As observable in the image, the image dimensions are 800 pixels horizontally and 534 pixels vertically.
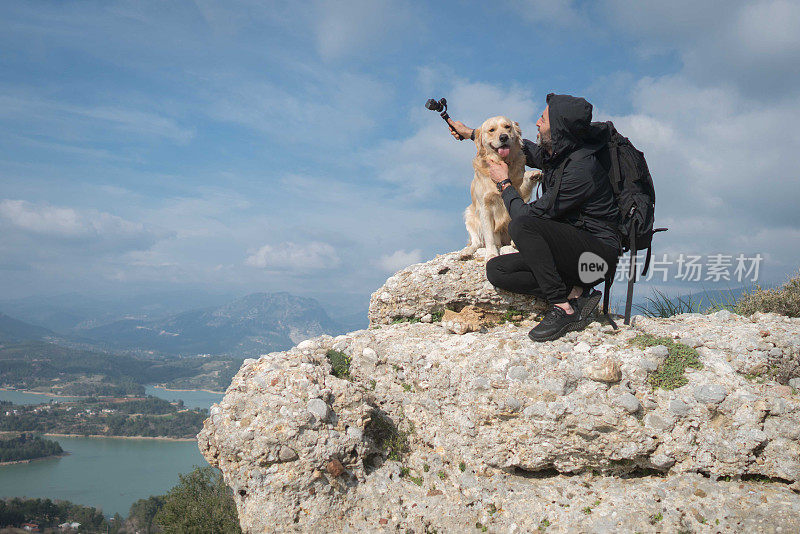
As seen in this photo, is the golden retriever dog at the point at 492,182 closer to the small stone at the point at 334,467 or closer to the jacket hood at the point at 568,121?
the jacket hood at the point at 568,121

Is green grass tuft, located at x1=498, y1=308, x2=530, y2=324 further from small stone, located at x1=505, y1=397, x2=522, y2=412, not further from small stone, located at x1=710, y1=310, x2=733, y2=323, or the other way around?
small stone, located at x1=710, y1=310, x2=733, y2=323

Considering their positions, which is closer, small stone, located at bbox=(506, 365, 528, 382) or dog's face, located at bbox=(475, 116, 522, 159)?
small stone, located at bbox=(506, 365, 528, 382)

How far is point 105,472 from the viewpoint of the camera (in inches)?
3861

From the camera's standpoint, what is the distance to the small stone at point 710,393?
4.85 m

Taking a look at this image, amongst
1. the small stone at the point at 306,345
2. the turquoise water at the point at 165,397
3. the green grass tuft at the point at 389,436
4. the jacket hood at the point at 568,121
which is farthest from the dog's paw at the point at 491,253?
the turquoise water at the point at 165,397

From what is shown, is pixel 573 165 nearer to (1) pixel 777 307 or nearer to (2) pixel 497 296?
(2) pixel 497 296

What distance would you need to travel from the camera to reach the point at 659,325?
6.27m

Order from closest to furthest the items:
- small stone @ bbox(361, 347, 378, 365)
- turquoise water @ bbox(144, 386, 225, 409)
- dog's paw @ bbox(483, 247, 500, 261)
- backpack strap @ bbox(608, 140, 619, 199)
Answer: backpack strap @ bbox(608, 140, 619, 199) → small stone @ bbox(361, 347, 378, 365) → dog's paw @ bbox(483, 247, 500, 261) → turquoise water @ bbox(144, 386, 225, 409)

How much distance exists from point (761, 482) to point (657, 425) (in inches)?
42.3

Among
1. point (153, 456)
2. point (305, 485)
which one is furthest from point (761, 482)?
point (153, 456)

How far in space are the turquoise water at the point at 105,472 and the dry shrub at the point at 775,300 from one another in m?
91.0

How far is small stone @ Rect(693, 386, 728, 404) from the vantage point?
485 centimetres

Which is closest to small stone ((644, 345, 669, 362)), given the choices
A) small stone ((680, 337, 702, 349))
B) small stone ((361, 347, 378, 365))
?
small stone ((680, 337, 702, 349))

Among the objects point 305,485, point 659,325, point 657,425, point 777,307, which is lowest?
point 305,485
